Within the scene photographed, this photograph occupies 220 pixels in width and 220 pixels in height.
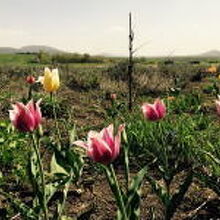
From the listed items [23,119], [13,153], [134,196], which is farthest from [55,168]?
[134,196]

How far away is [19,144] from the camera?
5.97 m

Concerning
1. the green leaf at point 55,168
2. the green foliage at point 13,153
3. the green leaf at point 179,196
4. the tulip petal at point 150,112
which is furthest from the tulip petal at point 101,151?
the green foliage at point 13,153

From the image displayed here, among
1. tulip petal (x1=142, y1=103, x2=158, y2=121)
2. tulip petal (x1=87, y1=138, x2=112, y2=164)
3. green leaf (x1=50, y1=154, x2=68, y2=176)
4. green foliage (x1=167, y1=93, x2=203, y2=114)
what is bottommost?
green foliage (x1=167, y1=93, x2=203, y2=114)

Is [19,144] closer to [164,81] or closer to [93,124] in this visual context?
[93,124]

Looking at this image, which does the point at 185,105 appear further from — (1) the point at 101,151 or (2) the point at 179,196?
(1) the point at 101,151

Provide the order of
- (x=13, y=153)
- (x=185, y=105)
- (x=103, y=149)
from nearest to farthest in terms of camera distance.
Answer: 1. (x=103, y=149)
2. (x=13, y=153)
3. (x=185, y=105)

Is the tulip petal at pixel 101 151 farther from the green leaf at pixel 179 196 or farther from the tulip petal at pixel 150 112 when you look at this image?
the tulip petal at pixel 150 112

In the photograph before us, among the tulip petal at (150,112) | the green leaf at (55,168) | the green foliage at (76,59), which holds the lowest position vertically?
the green foliage at (76,59)

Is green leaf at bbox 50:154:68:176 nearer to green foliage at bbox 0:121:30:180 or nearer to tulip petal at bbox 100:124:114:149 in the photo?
green foliage at bbox 0:121:30:180

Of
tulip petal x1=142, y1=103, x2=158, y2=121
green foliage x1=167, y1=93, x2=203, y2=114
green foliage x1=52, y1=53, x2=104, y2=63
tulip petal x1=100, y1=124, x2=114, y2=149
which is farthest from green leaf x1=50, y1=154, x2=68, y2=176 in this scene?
green foliage x1=52, y1=53, x2=104, y2=63

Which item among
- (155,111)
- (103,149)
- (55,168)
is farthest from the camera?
(55,168)

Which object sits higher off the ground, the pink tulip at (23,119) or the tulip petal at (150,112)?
the pink tulip at (23,119)

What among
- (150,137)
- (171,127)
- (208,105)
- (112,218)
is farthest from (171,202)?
(208,105)

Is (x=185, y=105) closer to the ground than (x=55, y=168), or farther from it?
closer to the ground
